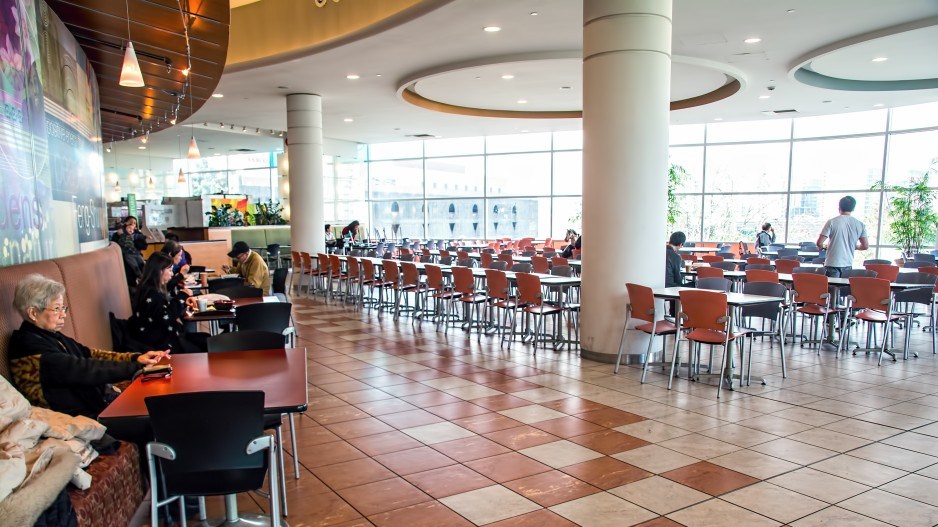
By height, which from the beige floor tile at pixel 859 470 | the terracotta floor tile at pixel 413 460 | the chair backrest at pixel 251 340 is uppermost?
the chair backrest at pixel 251 340

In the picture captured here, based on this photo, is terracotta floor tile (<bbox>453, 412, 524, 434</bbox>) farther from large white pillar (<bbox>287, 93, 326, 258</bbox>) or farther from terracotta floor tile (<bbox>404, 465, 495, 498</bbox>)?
large white pillar (<bbox>287, 93, 326, 258</bbox>)

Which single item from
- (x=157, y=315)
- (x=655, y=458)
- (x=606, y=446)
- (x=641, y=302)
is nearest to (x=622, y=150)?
(x=641, y=302)

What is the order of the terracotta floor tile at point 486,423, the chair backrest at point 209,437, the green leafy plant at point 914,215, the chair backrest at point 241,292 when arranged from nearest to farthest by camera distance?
the chair backrest at point 209,437 → the terracotta floor tile at point 486,423 → the chair backrest at point 241,292 → the green leafy plant at point 914,215

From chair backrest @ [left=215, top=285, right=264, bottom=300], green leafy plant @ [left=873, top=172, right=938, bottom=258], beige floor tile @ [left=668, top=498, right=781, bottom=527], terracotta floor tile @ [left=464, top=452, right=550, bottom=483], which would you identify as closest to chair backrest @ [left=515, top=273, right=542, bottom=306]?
chair backrest @ [left=215, top=285, right=264, bottom=300]

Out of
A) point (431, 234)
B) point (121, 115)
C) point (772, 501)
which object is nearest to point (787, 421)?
point (772, 501)

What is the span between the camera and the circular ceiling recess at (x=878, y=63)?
7809mm

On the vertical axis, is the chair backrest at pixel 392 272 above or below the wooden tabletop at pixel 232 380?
below

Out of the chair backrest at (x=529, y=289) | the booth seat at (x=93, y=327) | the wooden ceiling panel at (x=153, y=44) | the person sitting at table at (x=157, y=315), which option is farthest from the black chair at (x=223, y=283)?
the chair backrest at (x=529, y=289)

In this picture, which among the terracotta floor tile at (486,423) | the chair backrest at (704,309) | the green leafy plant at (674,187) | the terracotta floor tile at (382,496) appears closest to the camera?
the terracotta floor tile at (382,496)

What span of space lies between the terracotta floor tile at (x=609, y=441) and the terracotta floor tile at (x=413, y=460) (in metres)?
0.91

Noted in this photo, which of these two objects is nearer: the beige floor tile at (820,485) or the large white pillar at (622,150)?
the beige floor tile at (820,485)

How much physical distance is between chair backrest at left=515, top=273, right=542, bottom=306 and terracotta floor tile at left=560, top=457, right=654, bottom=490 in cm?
310

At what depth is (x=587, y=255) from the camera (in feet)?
20.8

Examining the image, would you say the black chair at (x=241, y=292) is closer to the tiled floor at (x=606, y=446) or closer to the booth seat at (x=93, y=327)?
the tiled floor at (x=606, y=446)
